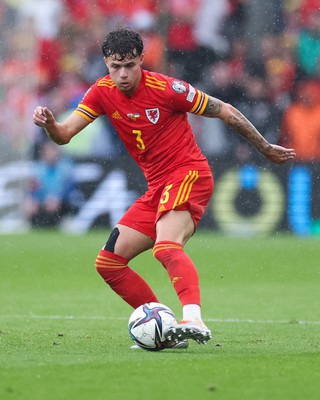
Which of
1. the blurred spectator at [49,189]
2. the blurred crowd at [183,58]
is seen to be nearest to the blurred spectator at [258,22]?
the blurred crowd at [183,58]

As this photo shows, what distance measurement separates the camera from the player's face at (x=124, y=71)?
6.54 meters

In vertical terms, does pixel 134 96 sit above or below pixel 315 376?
above

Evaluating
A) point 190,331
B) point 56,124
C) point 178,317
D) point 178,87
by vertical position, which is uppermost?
point 178,87

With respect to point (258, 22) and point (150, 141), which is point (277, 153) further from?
point (258, 22)

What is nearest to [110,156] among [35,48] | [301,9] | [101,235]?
[101,235]

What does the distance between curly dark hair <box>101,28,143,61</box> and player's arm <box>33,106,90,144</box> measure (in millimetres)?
513

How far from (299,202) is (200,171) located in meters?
9.76

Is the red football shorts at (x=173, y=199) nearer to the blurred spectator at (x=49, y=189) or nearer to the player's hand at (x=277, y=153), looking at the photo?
the player's hand at (x=277, y=153)

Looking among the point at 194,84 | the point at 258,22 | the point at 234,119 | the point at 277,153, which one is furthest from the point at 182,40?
the point at 234,119

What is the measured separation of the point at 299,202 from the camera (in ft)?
53.4

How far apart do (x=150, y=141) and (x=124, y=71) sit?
490 millimetres

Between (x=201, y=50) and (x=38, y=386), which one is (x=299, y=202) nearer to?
(x=201, y=50)

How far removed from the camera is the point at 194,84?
56.6 ft

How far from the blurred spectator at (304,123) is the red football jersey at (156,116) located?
992 cm
